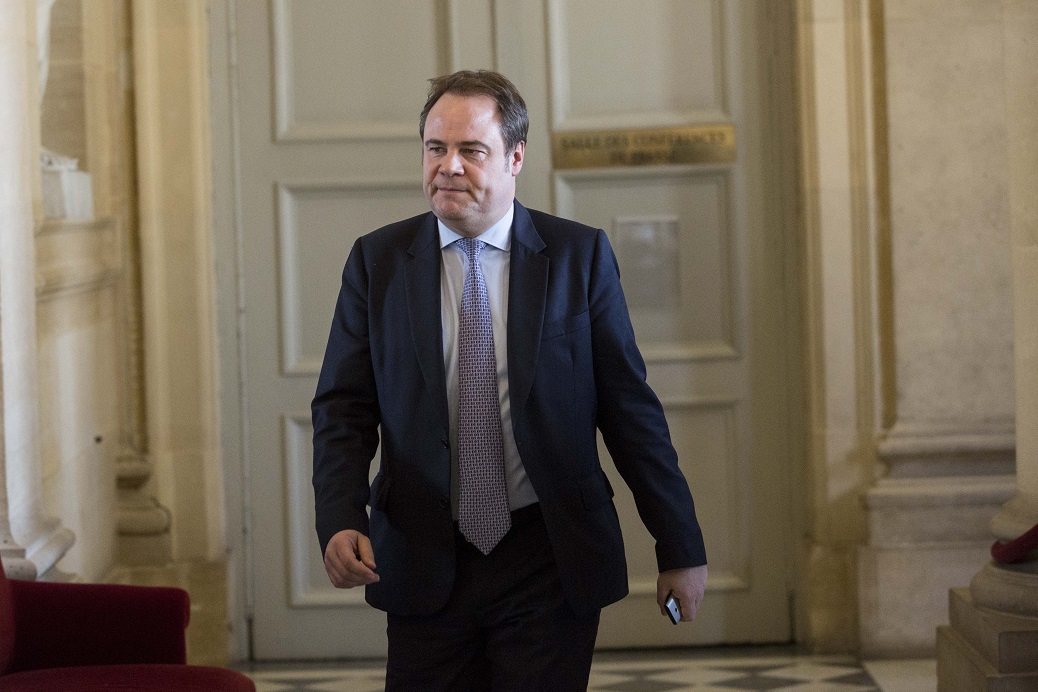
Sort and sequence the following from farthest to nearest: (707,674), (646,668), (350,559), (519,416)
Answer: (646,668) → (707,674) → (519,416) → (350,559)

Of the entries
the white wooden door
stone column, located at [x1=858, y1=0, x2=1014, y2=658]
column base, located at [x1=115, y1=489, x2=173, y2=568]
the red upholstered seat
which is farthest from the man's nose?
column base, located at [x1=115, y1=489, x2=173, y2=568]

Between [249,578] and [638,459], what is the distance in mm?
2693

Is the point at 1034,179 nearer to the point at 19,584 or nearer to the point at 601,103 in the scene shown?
the point at 601,103

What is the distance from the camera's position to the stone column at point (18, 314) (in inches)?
125

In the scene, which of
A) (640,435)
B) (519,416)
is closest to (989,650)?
(640,435)

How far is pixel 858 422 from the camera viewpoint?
4406mm

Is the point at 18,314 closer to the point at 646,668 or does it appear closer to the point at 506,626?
the point at 506,626

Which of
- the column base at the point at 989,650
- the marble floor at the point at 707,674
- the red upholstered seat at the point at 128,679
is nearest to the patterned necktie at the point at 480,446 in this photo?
the red upholstered seat at the point at 128,679

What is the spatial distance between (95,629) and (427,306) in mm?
1131

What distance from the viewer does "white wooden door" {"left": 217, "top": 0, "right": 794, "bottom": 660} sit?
4496 mm

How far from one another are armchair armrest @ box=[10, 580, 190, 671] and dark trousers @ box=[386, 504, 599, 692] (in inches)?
28.9

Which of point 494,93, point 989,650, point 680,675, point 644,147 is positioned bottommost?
point 680,675

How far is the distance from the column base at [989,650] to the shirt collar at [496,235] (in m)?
1.84

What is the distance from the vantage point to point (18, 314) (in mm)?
3246
